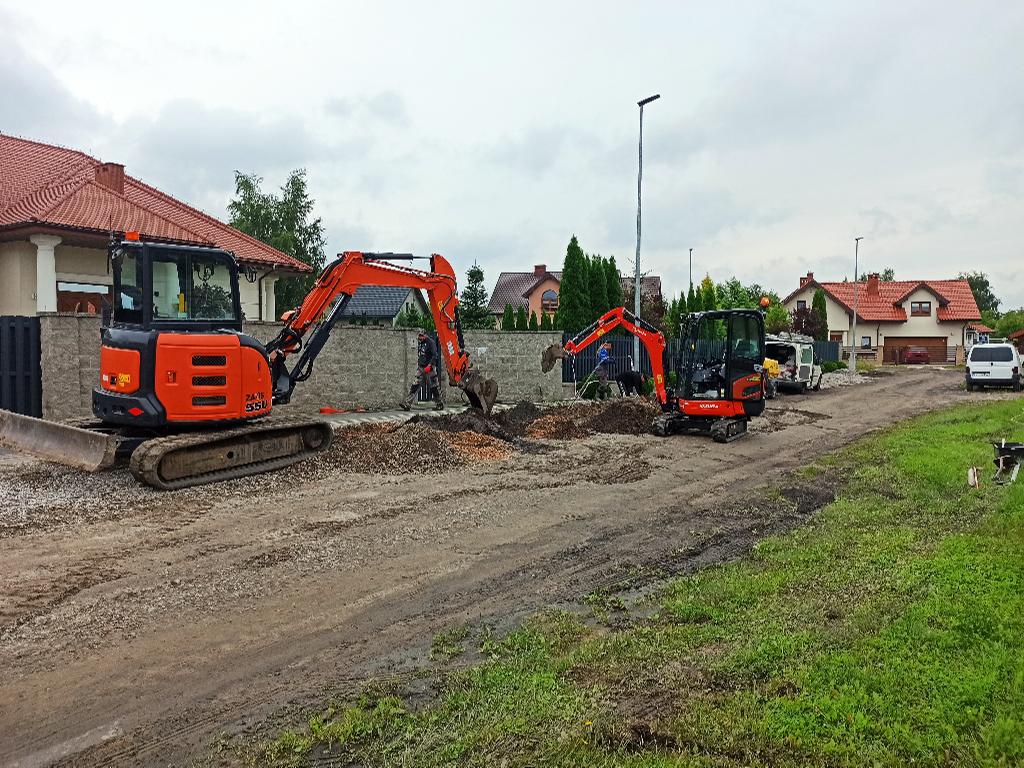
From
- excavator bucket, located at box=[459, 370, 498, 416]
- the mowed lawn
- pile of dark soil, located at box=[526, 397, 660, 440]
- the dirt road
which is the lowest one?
the dirt road

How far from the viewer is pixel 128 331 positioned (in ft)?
33.0

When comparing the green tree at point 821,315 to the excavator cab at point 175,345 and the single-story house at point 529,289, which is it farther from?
the excavator cab at point 175,345

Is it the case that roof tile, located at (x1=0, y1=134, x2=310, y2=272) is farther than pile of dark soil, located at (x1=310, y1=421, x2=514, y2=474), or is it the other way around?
roof tile, located at (x1=0, y1=134, x2=310, y2=272)

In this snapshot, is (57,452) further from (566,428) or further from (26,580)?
(566,428)

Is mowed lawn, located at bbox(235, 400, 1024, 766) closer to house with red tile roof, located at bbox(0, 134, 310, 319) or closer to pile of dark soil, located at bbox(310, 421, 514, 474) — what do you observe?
pile of dark soil, located at bbox(310, 421, 514, 474)

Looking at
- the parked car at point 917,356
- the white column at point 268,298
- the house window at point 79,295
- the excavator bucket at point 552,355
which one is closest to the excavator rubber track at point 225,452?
the excavator bucket at point 552,355

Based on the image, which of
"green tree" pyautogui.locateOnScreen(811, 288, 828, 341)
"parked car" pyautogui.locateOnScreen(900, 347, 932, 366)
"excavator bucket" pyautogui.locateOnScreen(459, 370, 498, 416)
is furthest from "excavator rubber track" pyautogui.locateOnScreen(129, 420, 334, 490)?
"parked car" pyautogui.locateOnScreen(900, 347, 932, 366)

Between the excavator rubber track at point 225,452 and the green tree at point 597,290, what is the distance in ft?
66.1

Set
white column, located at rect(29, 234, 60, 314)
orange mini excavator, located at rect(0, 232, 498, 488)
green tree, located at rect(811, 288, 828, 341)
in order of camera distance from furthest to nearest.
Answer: green tree, located at rect(811, 288, 828, 341) < white column, located at rect(29, 234, 60, 314) < orange mini excavator, located at rect(0, 232, 498, 488)

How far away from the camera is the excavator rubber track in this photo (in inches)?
372

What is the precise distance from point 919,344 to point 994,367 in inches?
1560

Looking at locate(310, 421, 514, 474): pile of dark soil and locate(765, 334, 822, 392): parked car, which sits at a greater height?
locate(765, 334, 822, 392): parked car

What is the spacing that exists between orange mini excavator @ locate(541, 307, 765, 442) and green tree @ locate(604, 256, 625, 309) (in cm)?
1583

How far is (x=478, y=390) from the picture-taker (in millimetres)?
14984
